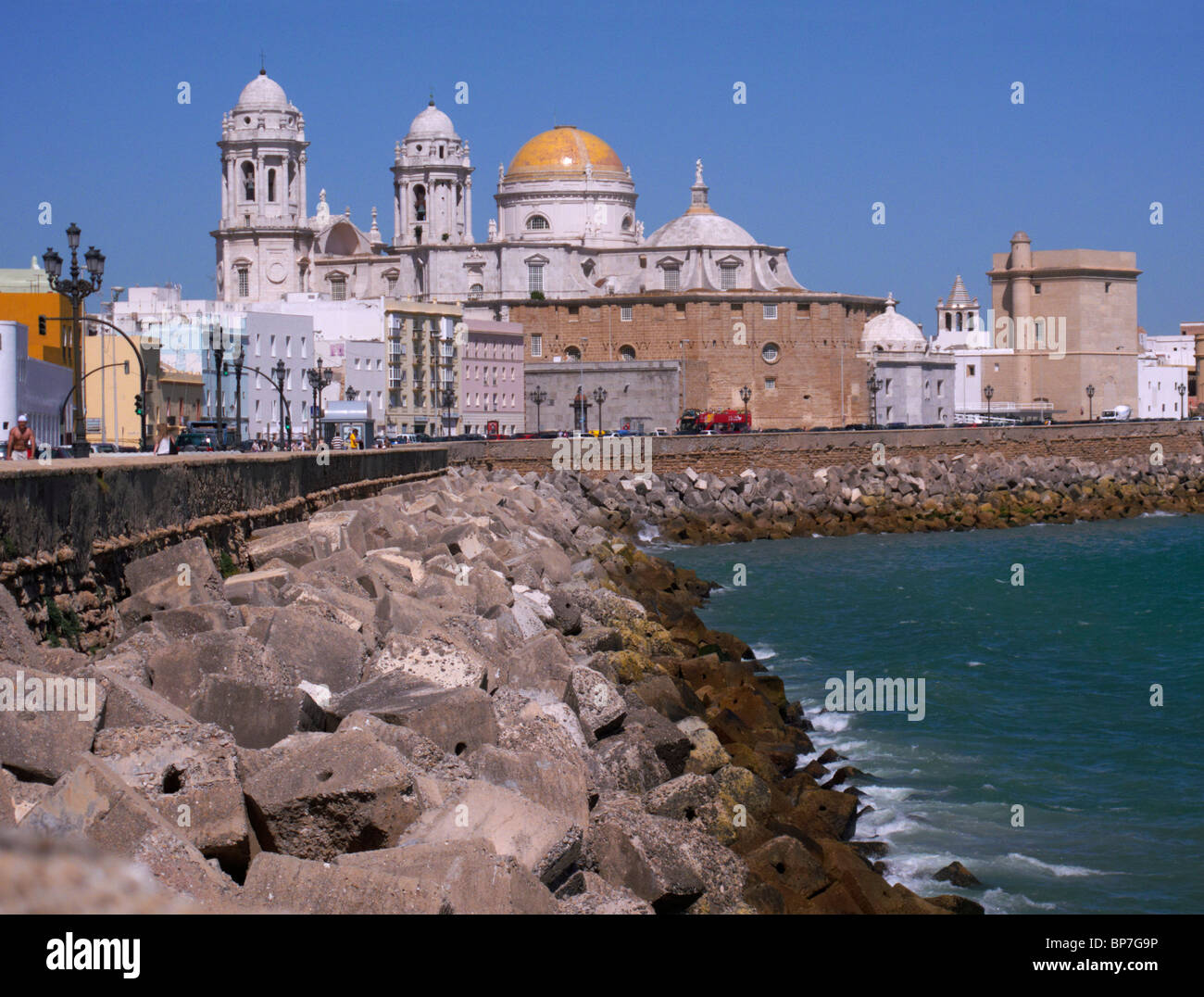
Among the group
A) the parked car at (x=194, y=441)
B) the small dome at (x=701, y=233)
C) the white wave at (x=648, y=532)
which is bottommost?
the white wave at (x=648, y=532)

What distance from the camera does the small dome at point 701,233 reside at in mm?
82062

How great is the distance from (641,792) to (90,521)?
3.43 m

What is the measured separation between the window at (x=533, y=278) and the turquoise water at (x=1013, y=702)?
48149mm

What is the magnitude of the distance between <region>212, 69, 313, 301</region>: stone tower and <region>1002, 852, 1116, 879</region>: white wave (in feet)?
218

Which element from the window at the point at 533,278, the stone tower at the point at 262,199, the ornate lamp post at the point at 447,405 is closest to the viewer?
the ornate lamp post at the point at 447,405

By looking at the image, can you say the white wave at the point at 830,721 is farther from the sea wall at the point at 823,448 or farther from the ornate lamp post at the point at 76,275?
the sea wall at the point at 823,448

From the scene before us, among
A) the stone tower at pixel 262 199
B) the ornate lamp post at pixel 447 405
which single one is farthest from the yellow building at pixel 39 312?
the stone tower at pixel 262 199

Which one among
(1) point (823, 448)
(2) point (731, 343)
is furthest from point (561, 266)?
(1) point (823, 448)

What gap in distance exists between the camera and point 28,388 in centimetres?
2998

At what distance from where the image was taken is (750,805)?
7.96 m

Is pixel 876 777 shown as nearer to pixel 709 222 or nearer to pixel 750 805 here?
pixel 750 805

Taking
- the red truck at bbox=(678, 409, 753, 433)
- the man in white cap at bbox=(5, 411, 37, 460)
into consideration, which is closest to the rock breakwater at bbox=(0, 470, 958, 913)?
the man in white cap at bbox=(5, 411, 37, 460)

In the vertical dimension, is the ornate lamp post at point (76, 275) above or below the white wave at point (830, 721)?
above

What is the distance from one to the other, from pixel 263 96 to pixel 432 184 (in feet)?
36.7
